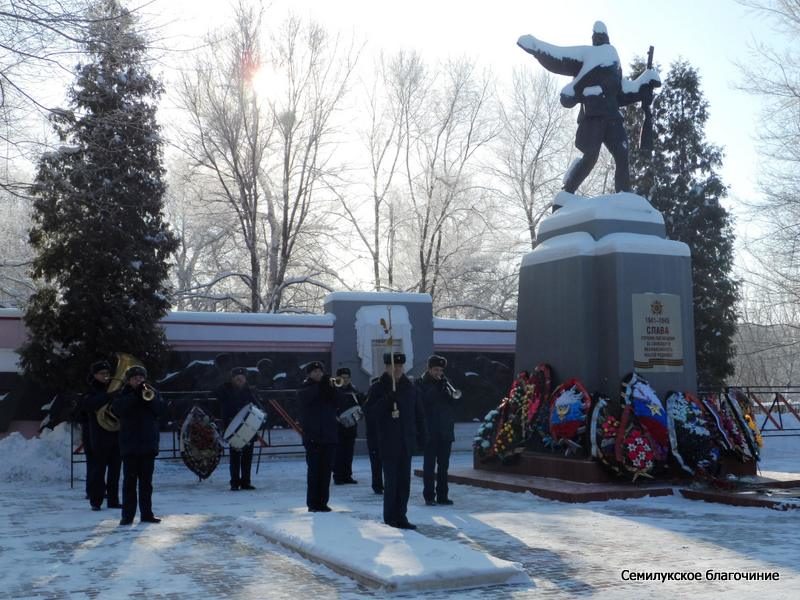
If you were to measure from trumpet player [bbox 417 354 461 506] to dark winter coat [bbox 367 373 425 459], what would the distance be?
1.50 m

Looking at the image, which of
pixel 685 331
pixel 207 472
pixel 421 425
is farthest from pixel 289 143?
pixel 421 425

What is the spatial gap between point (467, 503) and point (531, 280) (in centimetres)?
424

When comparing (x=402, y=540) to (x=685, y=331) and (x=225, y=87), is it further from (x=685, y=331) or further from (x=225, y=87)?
(x=225, y=87)

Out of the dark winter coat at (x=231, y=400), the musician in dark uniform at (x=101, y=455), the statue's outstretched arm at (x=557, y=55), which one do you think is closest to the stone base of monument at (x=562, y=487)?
the dark winter coat at (x=231, y=400)

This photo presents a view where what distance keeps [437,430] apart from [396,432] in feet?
6.96

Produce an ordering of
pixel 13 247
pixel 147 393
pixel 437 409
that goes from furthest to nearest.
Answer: pixel 13 247 < pixel 437 409 < pixel 147 393

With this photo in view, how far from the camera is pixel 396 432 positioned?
8.58 metres

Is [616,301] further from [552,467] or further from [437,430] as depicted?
[437,430]

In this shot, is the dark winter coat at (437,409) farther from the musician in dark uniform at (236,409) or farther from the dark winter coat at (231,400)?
the dark winter coat at (231,400)

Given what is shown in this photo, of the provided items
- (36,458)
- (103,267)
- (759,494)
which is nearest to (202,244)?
(103,267)

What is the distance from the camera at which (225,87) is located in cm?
3034

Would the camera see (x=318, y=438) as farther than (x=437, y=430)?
No

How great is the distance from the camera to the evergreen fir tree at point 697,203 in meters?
28.0

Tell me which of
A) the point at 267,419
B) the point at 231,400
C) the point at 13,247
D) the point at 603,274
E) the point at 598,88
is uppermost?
the point at 13,247
